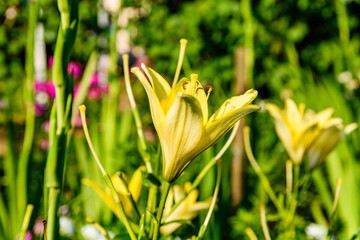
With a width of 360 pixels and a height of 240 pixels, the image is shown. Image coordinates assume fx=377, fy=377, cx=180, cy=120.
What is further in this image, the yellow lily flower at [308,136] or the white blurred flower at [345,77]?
the white blurred flower at [345,77]

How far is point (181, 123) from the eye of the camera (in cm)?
34

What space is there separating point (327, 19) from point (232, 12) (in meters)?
0.71

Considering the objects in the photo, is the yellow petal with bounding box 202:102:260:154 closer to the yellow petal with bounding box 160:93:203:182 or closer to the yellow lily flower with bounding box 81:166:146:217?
the yellow petal with bounding box 160:93:203:182

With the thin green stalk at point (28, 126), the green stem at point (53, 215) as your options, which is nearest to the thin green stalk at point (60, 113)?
the green stem at point (53, 215)

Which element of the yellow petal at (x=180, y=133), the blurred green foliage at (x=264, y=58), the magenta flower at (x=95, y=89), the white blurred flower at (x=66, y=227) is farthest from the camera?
the magenta flower at (x=95, y=89)

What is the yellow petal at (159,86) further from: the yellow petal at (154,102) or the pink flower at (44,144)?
the pink flower at (44,144)

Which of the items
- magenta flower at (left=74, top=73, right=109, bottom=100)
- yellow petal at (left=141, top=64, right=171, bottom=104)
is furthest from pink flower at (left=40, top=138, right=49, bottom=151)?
yellow petal at (left=141, top=64, right=171, bottom=104)

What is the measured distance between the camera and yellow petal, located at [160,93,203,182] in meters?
0.33

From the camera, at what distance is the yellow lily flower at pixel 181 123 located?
34cm

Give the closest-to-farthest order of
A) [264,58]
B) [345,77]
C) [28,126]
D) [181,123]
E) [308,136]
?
[181,123]
[308,136]
[28,126]
[345,77]
[264,58]

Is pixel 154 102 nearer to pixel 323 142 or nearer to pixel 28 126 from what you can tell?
pixel 323 142

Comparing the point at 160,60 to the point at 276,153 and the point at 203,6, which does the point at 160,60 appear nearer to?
the point at 203,6

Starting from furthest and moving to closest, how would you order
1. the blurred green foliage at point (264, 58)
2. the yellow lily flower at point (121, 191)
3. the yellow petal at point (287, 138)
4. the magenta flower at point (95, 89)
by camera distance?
the magenta flower at point (95, 89)
the blurred green foliage at point (264, 58)
the yellow petal at point (287, 138)
the yellow lily flower at point (121, 191)

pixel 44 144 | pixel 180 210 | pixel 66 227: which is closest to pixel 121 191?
pixel 180 210
